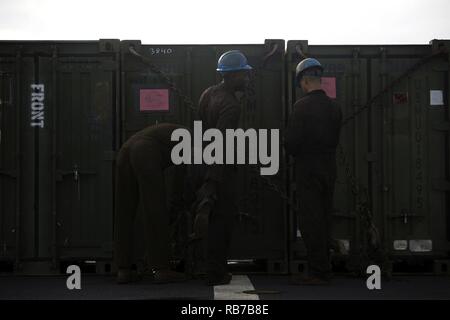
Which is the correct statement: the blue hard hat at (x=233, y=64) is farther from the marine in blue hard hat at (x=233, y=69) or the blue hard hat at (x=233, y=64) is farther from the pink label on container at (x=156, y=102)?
the pink label on container at (x=156, y=102)

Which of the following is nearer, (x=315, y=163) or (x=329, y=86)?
(x=315, y=163)

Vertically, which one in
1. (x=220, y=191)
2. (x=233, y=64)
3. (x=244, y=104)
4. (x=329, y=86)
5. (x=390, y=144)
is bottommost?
(x=220, y=191)

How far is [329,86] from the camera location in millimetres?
9000

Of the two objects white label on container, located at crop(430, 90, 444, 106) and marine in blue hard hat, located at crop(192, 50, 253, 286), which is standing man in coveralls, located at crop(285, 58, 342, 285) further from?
white label on container, located at crop(430, 90, 444, 106)

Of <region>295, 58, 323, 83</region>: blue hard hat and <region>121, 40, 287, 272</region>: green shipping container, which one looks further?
<region>121, 40, 287, 272</region>: green shipping container

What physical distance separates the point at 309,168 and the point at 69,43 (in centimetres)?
319

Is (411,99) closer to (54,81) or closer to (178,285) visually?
(178,285)

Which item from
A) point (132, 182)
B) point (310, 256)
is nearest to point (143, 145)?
point (132, 182)

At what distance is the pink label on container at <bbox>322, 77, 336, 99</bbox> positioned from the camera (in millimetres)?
8992

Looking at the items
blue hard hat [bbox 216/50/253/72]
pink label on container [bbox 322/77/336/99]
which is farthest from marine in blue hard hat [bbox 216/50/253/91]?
pink label on container [bbox 322/77/336/99]

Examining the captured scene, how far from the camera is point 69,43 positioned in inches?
355

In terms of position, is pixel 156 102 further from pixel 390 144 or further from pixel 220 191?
pixel 390 144

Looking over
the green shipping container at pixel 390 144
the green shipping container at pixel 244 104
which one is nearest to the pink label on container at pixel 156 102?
the green shipping container at pixel 244 104

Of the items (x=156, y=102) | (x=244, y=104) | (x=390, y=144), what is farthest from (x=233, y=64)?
(x=390, y=144)
